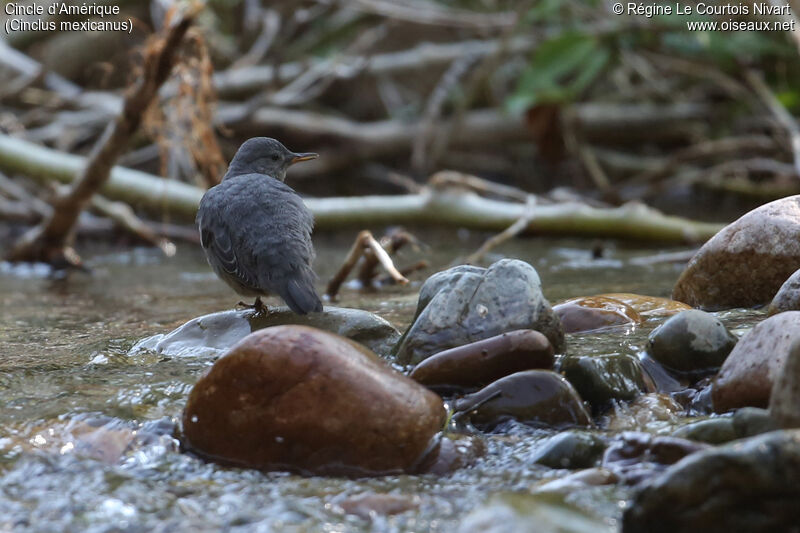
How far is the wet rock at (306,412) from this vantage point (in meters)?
2.87

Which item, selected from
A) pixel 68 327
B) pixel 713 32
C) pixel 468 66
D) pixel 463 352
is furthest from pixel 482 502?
pixel 468 66

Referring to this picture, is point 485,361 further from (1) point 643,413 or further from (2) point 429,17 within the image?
(2) point 429,17

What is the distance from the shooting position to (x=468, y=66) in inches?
397

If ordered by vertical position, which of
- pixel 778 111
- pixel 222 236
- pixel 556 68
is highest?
pixel 556 68

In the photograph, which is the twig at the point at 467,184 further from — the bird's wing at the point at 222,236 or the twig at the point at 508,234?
the bird's wing at the point at 222,236

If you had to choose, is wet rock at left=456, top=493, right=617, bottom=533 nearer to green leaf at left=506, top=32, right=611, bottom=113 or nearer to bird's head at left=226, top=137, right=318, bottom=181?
bird's head at left=226, top=137, right=318, bottom=181

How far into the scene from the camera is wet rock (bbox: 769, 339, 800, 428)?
2.49 m

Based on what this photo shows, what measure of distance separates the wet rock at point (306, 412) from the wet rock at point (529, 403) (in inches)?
10.1

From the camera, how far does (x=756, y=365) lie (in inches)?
121

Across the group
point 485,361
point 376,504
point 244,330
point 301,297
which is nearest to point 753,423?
point 485,361

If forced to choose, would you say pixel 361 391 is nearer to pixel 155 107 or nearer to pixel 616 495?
pixel 616 495

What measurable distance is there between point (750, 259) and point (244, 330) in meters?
2.28

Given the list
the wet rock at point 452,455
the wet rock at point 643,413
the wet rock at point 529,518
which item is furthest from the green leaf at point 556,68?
the wet rock at point 529,518

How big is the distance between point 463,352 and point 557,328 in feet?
1.53
